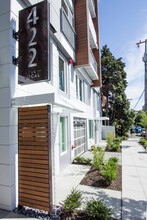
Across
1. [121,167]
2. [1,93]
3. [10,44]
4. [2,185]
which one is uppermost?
→ [10,44]

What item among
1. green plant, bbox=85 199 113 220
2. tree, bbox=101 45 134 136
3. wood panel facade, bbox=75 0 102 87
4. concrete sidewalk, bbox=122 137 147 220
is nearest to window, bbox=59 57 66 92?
wood panel facade, bbox=75 0 102 87

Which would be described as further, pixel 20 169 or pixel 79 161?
pixel 79 161

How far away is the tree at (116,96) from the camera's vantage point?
27.8 metres

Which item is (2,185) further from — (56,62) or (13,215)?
(56,62)

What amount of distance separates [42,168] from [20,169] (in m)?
0.74

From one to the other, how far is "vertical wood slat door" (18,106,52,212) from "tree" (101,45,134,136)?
2359cm

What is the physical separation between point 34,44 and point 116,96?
2417cm

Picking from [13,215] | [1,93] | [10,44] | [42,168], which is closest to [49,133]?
[42,168]

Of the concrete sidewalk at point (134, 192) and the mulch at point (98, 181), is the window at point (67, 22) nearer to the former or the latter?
the mulch at point (98, 181)

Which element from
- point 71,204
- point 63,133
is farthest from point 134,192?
point 63,133

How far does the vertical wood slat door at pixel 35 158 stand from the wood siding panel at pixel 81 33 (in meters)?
7.80

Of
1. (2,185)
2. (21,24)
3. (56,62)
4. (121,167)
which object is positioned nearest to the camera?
(2,185)

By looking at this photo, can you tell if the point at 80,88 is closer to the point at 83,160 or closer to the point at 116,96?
the point at 83,160

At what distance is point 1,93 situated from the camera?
16.8 feet
